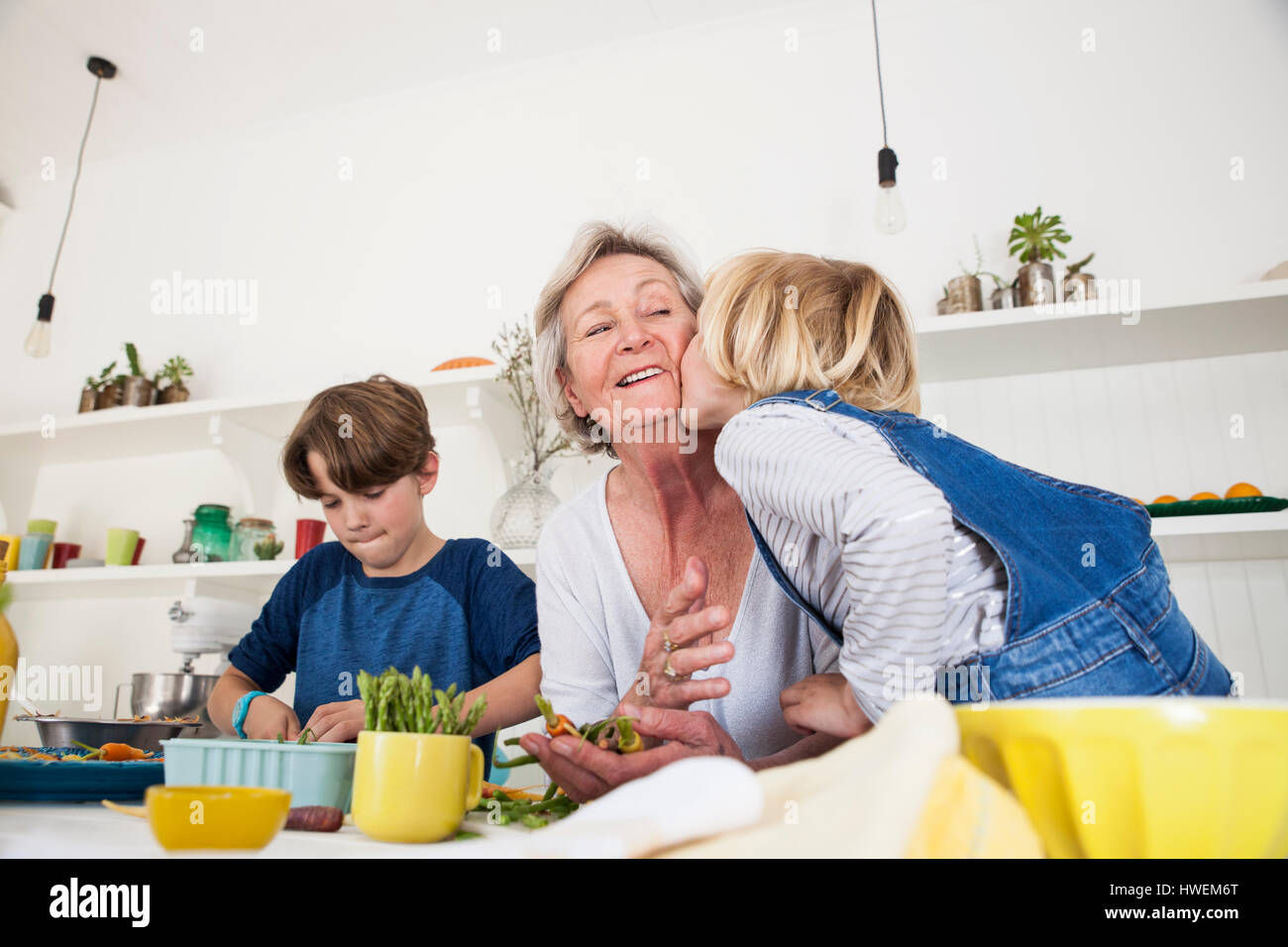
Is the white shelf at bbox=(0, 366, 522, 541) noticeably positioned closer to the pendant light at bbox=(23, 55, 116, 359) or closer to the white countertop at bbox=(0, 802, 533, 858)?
the pendant light at bbox=(23, 55, 116, 359)

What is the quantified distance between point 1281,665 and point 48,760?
230cm

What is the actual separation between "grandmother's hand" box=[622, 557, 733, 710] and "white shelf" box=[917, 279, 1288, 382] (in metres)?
1.33

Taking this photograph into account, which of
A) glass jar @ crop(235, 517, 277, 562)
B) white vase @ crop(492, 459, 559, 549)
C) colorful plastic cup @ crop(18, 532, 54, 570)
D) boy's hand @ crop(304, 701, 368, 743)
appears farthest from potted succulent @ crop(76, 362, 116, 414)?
boy's hand @ crop(304, 701, 368, 743)

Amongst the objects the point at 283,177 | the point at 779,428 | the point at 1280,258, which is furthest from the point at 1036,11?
the point at 283,177

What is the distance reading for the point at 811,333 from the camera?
1.01m

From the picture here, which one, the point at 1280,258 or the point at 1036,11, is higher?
the point at 1036,11

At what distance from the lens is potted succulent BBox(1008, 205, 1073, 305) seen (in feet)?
6.43

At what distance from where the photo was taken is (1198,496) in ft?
5.83

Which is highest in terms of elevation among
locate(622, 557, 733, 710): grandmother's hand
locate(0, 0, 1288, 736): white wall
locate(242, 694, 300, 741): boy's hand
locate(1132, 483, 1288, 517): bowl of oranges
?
locate(0, 0, 1288, 736): white wall

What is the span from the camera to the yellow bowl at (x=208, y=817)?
1.47 ft

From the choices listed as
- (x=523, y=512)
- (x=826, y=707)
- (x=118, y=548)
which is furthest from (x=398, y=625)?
(x=118, y=548)
